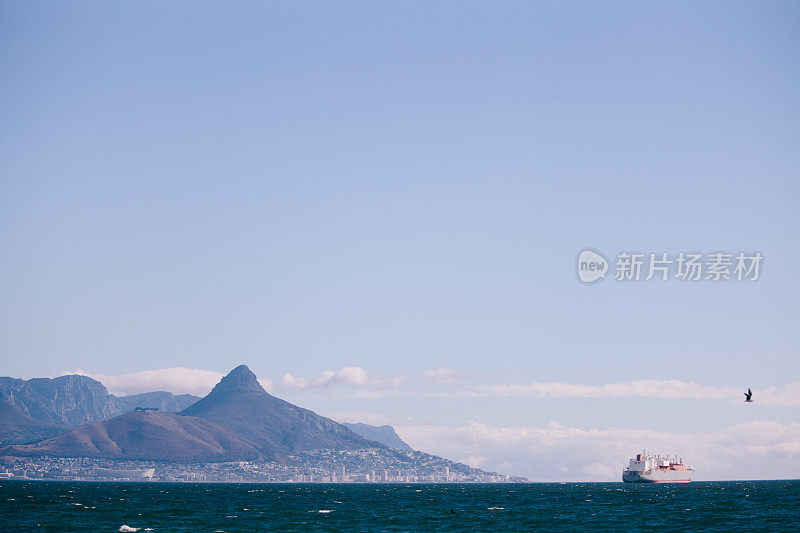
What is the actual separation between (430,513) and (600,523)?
1489 inches

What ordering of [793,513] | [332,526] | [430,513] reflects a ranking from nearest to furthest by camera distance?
[332,526] → [793,513] → [430,513]

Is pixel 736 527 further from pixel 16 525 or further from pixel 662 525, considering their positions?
pixel 16 525

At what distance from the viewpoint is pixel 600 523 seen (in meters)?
135

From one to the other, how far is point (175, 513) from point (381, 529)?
160 feet

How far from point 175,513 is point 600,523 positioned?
7272 cm

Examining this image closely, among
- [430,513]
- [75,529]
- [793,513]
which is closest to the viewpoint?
[75,529]

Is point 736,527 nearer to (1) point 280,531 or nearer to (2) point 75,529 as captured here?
(1) point 280,531

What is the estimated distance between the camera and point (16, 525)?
12131cm

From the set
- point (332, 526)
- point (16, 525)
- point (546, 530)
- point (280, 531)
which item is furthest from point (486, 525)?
point (16, 525)

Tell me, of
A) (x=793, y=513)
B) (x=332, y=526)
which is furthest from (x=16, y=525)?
(x=793, y=513)

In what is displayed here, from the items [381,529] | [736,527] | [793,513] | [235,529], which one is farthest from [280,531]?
[793,513]

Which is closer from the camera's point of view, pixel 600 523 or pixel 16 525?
pixel 16 525

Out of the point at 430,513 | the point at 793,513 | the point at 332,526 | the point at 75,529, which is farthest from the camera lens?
the point at 430,513

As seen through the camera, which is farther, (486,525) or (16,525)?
(486,525)
